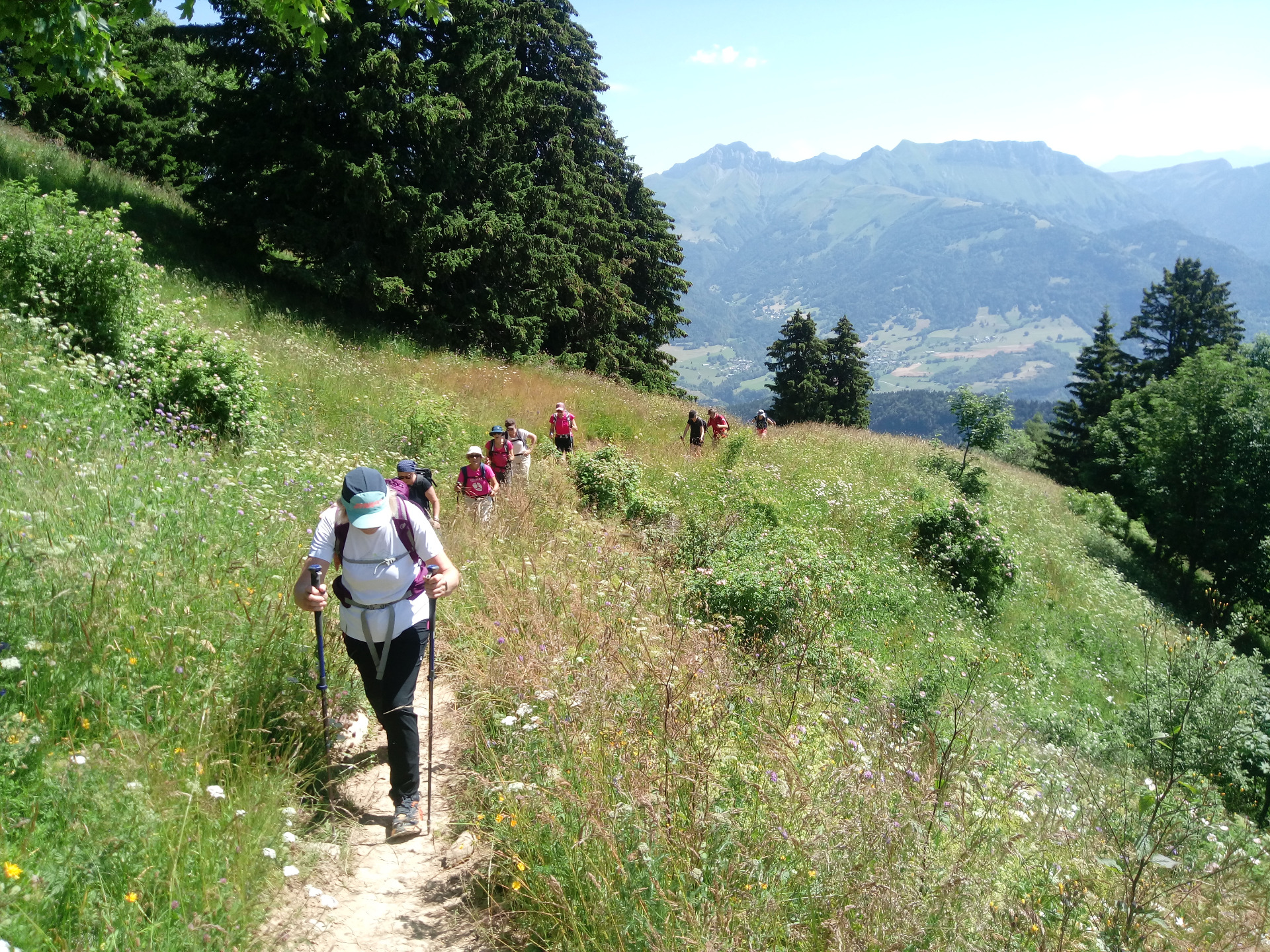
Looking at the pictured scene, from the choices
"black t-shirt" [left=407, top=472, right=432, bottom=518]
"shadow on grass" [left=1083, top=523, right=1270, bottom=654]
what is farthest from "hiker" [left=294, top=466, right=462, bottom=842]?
"shadow on grass" [left=1083, top=523, right=1270, bottom=654]

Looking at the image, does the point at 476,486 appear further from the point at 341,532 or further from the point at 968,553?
the point at 968,553

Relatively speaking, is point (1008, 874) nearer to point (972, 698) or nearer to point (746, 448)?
point (972, 698)

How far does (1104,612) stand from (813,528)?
321 inches

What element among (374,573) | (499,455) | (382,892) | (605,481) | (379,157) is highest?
(379,157)

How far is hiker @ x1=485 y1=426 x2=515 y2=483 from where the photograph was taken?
9.54 meters

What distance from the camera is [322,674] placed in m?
3.69

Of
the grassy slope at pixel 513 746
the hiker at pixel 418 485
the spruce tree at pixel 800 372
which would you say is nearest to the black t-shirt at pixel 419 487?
the hiker at pixel 418 485

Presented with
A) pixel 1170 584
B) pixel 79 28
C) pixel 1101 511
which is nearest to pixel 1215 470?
pixel 1101 511

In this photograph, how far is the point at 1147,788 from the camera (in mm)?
4828

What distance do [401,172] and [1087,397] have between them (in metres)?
46.4

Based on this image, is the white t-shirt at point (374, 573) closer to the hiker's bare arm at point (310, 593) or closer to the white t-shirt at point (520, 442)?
the hiker's bare arm at point (310, 593)

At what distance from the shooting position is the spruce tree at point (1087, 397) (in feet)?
151

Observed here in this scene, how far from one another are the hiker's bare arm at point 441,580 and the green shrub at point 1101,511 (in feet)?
96.0

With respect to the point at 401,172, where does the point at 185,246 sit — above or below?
below
